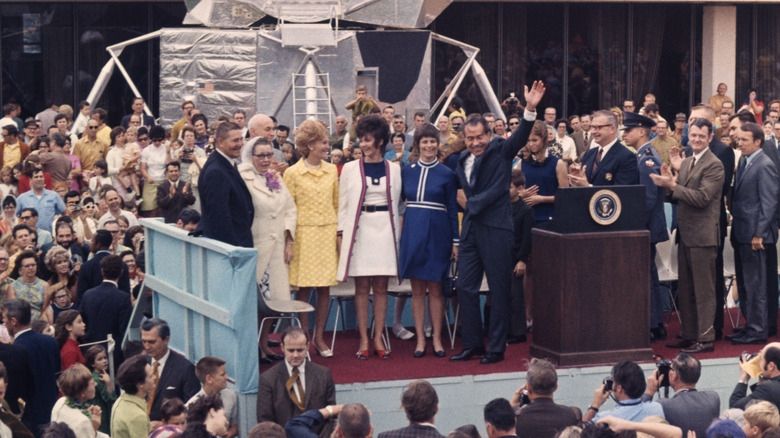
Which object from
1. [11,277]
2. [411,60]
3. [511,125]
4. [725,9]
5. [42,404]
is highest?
[725,9]

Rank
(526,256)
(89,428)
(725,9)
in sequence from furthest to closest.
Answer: (725,9), (526,256), (89,428)

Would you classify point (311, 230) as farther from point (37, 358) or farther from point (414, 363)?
point (37, 358)

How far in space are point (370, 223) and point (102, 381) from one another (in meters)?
2.23

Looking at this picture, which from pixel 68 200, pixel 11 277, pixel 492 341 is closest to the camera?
pixel 492 341

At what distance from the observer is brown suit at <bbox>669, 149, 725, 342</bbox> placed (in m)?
8.82

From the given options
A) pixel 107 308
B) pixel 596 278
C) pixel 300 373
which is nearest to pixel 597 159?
pixel 596 278

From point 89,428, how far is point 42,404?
53.7 inches

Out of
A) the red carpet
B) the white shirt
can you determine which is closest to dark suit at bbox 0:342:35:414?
the red carpet

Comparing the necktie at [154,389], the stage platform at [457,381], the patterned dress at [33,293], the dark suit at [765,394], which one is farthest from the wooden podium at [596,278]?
the patterned dress at [33,293]

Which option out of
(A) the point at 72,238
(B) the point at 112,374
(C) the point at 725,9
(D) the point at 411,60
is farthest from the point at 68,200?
(C) the point at 725,9

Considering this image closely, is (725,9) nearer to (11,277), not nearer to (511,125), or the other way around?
(511,125)

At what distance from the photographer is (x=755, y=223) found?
917cm

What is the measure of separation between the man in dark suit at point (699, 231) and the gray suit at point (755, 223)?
15.2 inches

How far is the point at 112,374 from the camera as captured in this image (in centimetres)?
862
